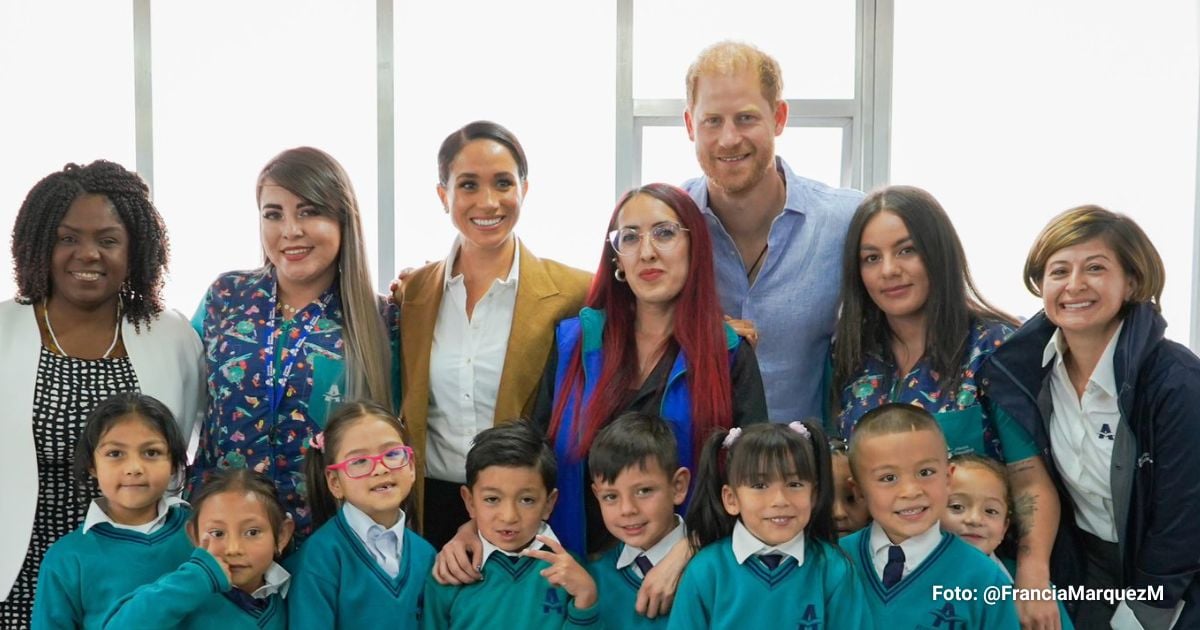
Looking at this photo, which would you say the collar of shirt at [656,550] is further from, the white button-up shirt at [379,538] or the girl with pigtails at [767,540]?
the white button-up shirt at [379,538]

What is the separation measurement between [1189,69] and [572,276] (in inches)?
140

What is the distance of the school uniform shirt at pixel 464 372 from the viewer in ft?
9.34

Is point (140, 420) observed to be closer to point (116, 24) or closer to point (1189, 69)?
point (116, 24)

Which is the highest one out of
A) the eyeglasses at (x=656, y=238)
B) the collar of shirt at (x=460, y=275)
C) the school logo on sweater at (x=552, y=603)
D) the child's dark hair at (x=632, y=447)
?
the eyeglasses at (x=656, y=238)

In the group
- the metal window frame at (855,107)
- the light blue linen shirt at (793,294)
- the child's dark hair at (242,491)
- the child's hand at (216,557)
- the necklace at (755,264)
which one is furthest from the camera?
the metal window frame at (855,107)

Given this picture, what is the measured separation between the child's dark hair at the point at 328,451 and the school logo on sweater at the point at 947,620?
1.29 meters

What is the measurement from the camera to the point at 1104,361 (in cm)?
254

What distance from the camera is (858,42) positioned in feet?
15.7

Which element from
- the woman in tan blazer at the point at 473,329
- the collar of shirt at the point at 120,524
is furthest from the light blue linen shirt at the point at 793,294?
the collar of shirt at the point at 120,524

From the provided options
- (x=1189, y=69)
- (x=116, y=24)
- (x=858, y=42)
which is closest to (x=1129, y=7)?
(x=1189, y=69)

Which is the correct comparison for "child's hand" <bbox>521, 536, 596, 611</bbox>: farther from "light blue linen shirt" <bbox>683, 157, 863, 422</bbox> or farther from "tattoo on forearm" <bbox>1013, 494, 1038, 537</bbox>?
"tattoo on forearm" <bbox>1013, 494, 1038, 537</bbox>

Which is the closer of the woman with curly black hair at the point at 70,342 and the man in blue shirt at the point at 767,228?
the woman with curly black hair at the point at 70,342

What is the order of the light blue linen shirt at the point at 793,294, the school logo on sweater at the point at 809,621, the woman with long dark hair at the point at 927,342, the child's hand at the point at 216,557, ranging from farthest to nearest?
the light blue linen shirt at the point at 793,294 < the woman with long dark hair at the point at 927,342 < the child's hand at the point at 216,557 < the school logo on sweater at the point at 809,621

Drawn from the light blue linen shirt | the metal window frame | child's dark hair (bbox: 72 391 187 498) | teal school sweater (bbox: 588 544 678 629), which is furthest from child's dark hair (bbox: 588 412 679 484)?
the metal window frame
